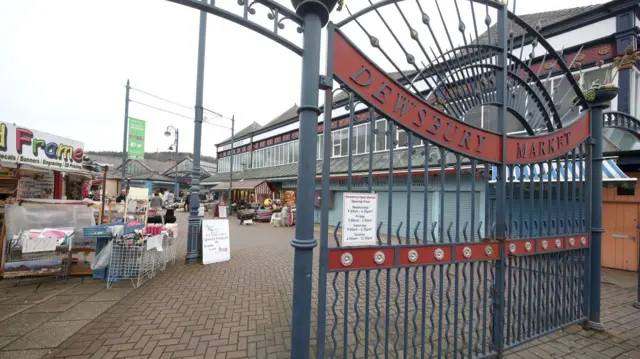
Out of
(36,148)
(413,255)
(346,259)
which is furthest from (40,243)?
(413,255)

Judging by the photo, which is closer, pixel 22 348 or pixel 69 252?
pixel 22 348

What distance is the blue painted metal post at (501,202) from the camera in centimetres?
289

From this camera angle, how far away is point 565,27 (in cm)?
841

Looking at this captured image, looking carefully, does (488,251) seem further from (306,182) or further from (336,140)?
(336,140)

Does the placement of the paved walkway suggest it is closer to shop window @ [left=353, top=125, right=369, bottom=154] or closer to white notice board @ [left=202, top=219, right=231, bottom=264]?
white notice board @ [left=202, top=219, right=231, bottom=264]

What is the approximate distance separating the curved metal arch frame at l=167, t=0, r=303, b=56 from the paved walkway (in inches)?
126

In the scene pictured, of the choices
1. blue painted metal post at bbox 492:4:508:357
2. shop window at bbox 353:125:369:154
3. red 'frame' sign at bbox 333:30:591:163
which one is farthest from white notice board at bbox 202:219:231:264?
shop window at bbox 353:125:369:154

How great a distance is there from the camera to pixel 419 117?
2.48 m

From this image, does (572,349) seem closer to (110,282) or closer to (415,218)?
(110,282)

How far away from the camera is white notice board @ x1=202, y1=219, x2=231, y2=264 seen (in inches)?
269

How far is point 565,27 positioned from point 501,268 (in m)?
9.90

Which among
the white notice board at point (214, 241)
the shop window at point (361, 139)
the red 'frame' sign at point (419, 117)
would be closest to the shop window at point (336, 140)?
the shop window at point (361, 139)

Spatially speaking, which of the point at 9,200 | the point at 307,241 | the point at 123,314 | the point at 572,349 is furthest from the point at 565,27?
the point at 9,200

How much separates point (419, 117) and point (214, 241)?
6.31m
